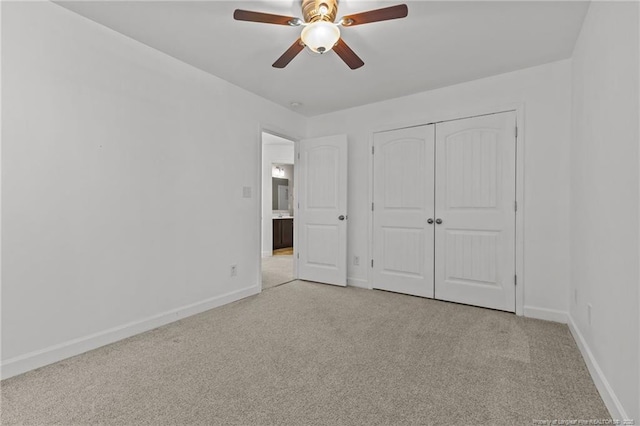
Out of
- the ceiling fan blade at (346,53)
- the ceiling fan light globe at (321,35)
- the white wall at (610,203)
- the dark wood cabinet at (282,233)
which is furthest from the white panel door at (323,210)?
the dark wood cabinet at (282,233)

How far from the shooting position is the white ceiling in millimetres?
2102

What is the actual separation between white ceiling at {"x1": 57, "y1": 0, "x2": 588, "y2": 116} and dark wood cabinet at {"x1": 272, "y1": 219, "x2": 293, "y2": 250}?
4459 millimetres

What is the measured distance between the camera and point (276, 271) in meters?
5.12

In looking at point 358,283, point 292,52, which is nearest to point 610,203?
point 292,52

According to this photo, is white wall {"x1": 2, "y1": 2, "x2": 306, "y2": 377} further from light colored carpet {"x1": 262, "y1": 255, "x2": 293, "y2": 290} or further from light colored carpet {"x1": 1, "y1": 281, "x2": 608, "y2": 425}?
light colored carpet {"x1": 262, "y1": 255, "x2": 293, "y2": 290}

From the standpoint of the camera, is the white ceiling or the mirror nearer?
the white ceiling

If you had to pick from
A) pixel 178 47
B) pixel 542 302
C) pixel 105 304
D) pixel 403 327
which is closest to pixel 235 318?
pixel 105 304

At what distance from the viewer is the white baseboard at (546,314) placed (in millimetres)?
2779

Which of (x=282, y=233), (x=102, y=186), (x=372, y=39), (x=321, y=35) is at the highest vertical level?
(x=372, y=39)

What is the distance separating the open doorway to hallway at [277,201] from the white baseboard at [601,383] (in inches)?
166

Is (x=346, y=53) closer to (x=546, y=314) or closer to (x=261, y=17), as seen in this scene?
(x=261, y=17)

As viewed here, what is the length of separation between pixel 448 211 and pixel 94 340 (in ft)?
11.2

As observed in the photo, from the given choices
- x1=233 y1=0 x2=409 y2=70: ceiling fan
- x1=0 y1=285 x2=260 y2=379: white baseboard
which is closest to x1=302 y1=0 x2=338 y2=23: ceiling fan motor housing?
x1=233 y1=0 x2=409 y2=70: ceiling fan

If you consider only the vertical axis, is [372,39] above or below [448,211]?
above
